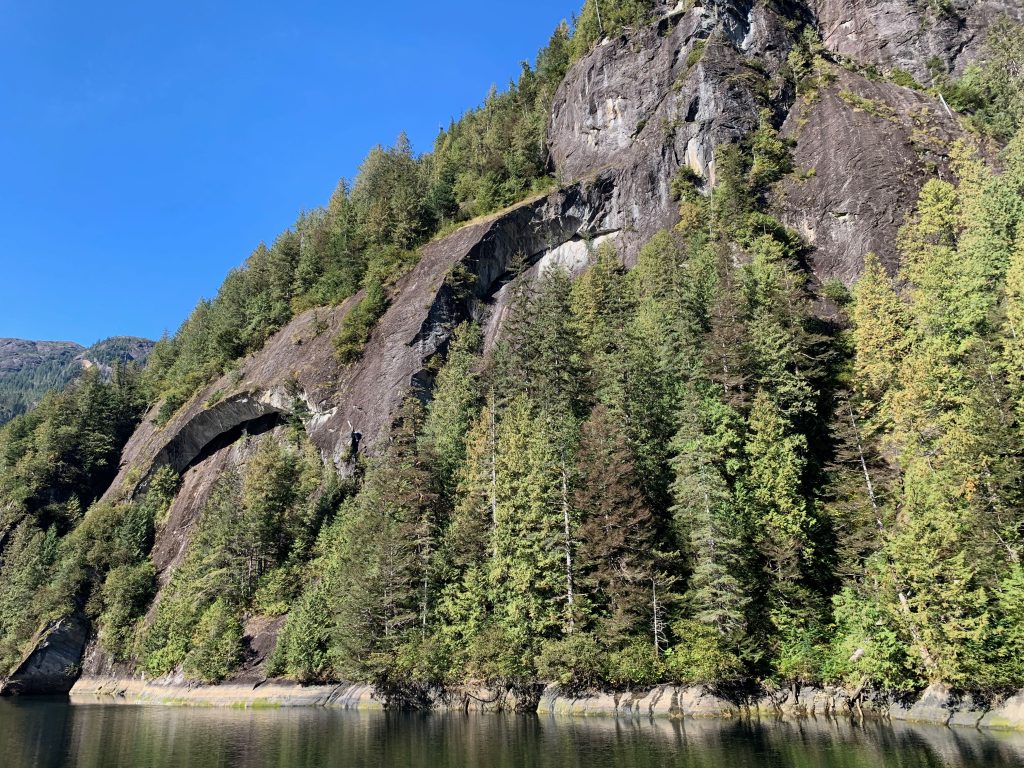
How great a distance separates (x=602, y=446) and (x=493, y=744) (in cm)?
1912

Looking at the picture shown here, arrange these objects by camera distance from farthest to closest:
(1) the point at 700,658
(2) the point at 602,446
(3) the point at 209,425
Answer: (3) the point at 209,425 < (2) the point at 602,446 < (1) the point at 700,658

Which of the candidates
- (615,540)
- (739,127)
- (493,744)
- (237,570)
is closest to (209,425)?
(237,570)

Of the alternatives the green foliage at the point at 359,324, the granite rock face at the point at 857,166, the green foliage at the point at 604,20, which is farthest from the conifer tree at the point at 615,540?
the green foliage at the point at 604,20

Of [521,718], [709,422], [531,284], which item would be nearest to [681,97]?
[531,284]

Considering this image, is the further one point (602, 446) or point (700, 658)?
point (602, 446)

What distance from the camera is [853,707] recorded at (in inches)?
1252

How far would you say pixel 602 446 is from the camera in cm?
4112

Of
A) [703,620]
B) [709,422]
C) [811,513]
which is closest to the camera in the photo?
[703,620]

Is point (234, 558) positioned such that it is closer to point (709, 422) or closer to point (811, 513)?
point (709, 422)

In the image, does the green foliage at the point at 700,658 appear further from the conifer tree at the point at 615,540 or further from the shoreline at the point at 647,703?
the conifer tree at the point at 615,540

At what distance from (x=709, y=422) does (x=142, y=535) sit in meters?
66.8

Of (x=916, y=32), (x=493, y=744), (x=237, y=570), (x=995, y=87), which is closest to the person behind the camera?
(x=493, y=744)

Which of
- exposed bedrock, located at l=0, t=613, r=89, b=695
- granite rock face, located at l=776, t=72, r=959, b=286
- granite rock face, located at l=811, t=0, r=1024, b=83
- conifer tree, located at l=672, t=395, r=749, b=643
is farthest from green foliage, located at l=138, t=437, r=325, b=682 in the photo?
granite rock face, located at l=811, t=0, r=1024, b=83

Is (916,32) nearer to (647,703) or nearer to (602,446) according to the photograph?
(602,446)
